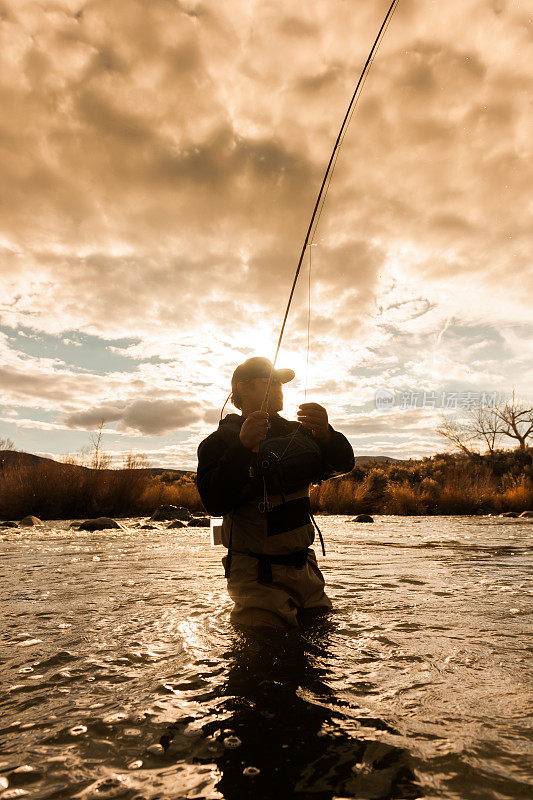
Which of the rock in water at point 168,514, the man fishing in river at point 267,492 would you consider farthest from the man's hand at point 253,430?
the rock in water at point 168,514

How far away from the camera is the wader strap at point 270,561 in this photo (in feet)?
10.0

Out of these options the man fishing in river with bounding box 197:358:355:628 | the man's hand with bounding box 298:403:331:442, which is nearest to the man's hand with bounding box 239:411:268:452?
the man fishing in river with bounding box 197:358:355:628

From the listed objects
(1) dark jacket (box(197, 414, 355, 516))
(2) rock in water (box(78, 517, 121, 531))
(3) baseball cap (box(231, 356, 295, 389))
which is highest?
(3) baseball cap (box(231, 356, 295, 389))

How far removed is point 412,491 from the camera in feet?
57.1

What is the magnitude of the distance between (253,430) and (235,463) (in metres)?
0.22

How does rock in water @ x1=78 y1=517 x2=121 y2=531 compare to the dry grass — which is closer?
rock in water @ x1=78 y1=517 x2=121 y2=531

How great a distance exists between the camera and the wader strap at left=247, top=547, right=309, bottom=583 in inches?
121

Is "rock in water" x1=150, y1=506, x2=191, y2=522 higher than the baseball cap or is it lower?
lower

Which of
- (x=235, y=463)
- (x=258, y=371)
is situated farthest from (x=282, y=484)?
(x=258, y=371)

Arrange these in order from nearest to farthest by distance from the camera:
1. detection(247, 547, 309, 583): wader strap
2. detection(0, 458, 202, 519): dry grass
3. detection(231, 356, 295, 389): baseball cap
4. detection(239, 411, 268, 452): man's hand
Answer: detection(239, 411, 268, 452): man's hand
detection(247, 547, 309, 583): wader strap
detection(231, 356, 295, 389): baseball cap
detection(0, 458, 202, 519): dry grass

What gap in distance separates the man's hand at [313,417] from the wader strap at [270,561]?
776 millimetres

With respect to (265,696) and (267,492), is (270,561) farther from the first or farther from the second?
(265,696)

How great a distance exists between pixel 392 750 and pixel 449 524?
1191 cm

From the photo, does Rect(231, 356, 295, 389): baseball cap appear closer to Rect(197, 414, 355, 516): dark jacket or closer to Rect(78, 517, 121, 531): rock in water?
Rect(197, 414, 355, 516): dark jacket
